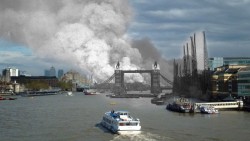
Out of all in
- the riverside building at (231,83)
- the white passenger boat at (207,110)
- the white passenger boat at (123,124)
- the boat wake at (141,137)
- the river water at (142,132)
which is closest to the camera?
the boat wake at (141,137)

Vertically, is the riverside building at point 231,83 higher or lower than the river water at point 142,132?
higher

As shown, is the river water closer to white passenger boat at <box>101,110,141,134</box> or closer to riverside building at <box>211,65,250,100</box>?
white passenger boat at <box>101,110,141,134</box>

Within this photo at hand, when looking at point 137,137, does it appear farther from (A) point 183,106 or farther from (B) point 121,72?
(B) point 121,72

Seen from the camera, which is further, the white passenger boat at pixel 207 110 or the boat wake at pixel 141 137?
the white passenger boat at pixel 207 110

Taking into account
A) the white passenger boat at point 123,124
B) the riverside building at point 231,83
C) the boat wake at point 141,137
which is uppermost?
the riverside building at point 231,83

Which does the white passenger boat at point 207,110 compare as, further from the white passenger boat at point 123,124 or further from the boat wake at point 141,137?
the boat wake at point 141,137

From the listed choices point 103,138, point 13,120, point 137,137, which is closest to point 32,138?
point 103,138

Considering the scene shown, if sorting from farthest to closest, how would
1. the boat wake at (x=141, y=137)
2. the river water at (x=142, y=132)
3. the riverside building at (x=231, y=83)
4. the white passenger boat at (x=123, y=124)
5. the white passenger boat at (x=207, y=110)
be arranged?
the riverside building at (x=231, y=83), the white passenger boat at (x=207, y=110), the white passenger boat at (x=123, y=124), the river water at (x=142, y=132), the boat wake at (x=141, y=137)

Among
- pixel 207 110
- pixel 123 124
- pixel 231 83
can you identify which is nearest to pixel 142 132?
pixel 123 124

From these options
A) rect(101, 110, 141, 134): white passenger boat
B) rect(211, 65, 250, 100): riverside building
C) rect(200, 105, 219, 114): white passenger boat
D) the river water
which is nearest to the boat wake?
the river water

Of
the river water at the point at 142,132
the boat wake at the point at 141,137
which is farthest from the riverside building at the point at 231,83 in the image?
the boat wake at the point at 141,137

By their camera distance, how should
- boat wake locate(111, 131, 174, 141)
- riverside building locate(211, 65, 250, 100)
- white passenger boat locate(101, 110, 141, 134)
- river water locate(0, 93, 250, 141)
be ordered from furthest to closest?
riverside building locate(211, 65, 250, 100) → white passenger boat locate(101, 110, 141, 134) → river water locate(0, 93, 250, 141) → boat wake locate(111, 131, 174, 141)
